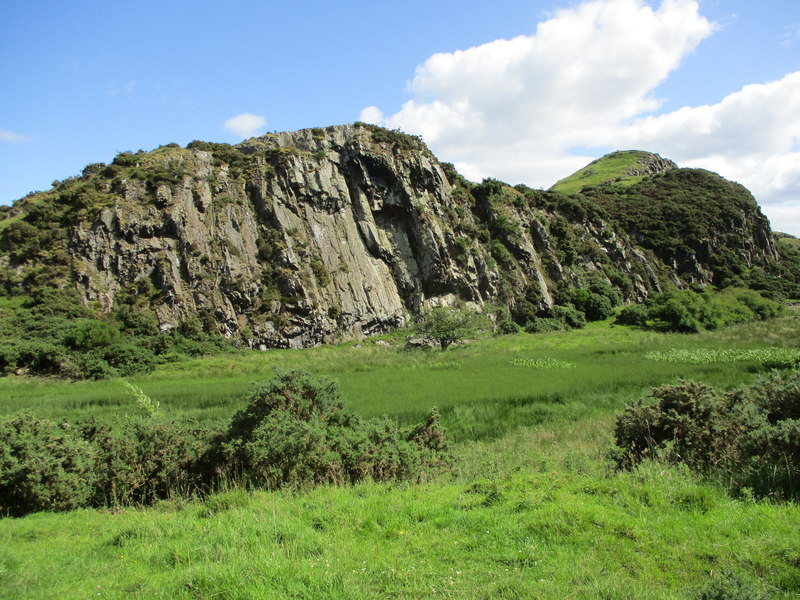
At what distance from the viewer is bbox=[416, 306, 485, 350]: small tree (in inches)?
1752

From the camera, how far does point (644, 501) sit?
7242 millimetres

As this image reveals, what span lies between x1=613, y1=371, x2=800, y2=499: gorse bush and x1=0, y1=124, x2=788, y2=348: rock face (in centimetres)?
3994

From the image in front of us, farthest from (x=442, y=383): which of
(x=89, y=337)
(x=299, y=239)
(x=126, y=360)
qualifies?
(x=299, y=239)

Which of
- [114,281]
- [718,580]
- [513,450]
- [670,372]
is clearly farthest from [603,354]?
[114,281]

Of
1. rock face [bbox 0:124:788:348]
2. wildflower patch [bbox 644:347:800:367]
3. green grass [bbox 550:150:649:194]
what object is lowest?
wildflower patch [bbox 644:347:800:367]

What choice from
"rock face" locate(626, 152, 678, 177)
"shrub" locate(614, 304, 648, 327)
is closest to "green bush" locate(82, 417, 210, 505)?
"shrub" locate(614, 304, 648, 327)

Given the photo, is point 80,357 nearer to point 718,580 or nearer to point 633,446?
point 633,446

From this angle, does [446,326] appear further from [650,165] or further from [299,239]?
[650,165]

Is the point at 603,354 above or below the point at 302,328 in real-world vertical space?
below

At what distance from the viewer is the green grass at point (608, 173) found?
12750 centimetres

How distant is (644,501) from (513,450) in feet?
19.9

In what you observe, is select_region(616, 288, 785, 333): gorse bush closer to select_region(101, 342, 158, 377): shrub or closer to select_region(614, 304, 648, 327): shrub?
select_region(614, 304, 648, 327): shrub

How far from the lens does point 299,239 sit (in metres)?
52.8

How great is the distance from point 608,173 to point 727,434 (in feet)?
494
